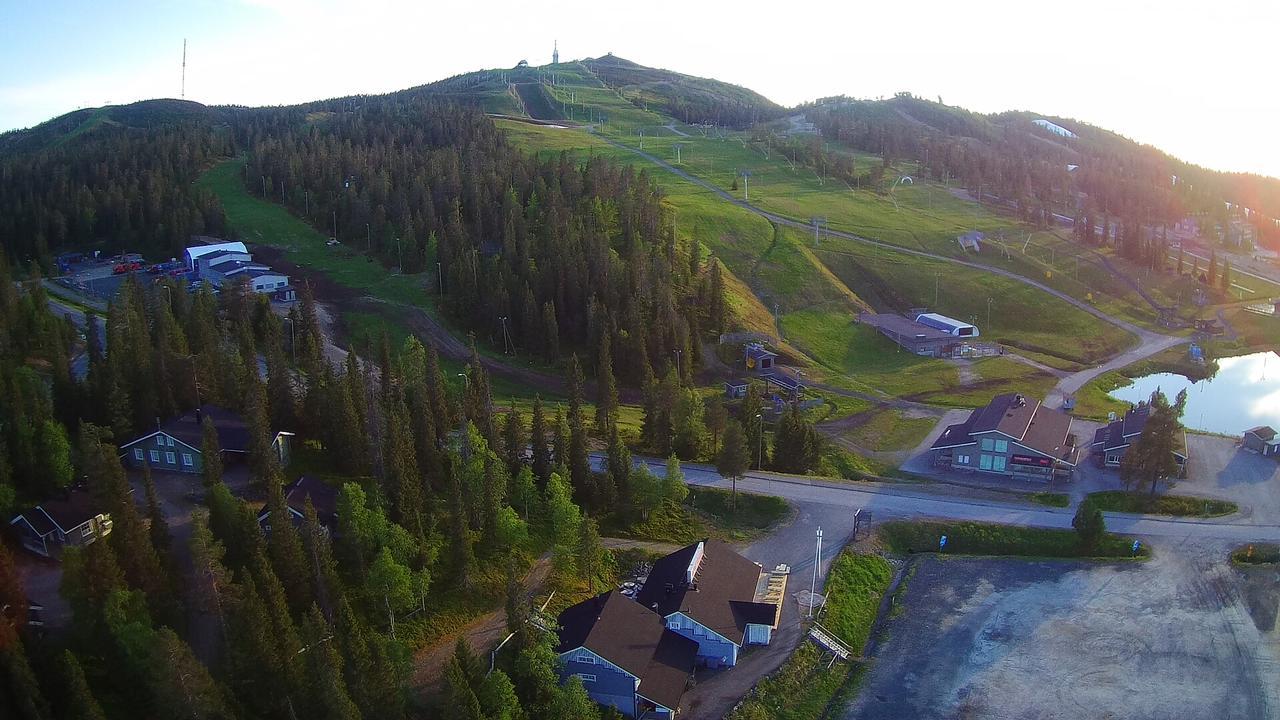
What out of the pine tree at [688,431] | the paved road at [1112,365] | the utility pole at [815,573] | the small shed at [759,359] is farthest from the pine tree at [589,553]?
the paved road at [1112,365]

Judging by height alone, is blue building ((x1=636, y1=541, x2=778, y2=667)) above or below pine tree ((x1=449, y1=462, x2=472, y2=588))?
below

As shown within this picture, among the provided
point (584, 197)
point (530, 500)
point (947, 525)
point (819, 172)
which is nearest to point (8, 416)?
point (530, 500)

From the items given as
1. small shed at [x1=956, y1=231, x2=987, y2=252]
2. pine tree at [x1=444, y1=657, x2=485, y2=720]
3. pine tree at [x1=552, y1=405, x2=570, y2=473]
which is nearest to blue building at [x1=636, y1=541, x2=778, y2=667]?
pine tree at [x1=552, y1=405, x2=570, y2=473]

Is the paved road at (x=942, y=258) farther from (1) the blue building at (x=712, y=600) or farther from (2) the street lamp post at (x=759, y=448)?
(1) the blue building at (x=712, y=600)

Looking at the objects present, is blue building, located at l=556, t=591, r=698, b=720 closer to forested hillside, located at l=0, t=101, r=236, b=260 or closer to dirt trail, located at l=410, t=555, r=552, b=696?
dirt trail, located at l=410, t=555, r=552, b=696

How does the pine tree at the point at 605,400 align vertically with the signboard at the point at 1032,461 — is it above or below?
above

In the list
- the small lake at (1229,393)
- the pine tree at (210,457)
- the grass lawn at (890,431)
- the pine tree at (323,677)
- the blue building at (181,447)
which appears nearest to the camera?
the pine tree at (323,677)

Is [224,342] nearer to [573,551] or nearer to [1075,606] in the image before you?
[573,551]
